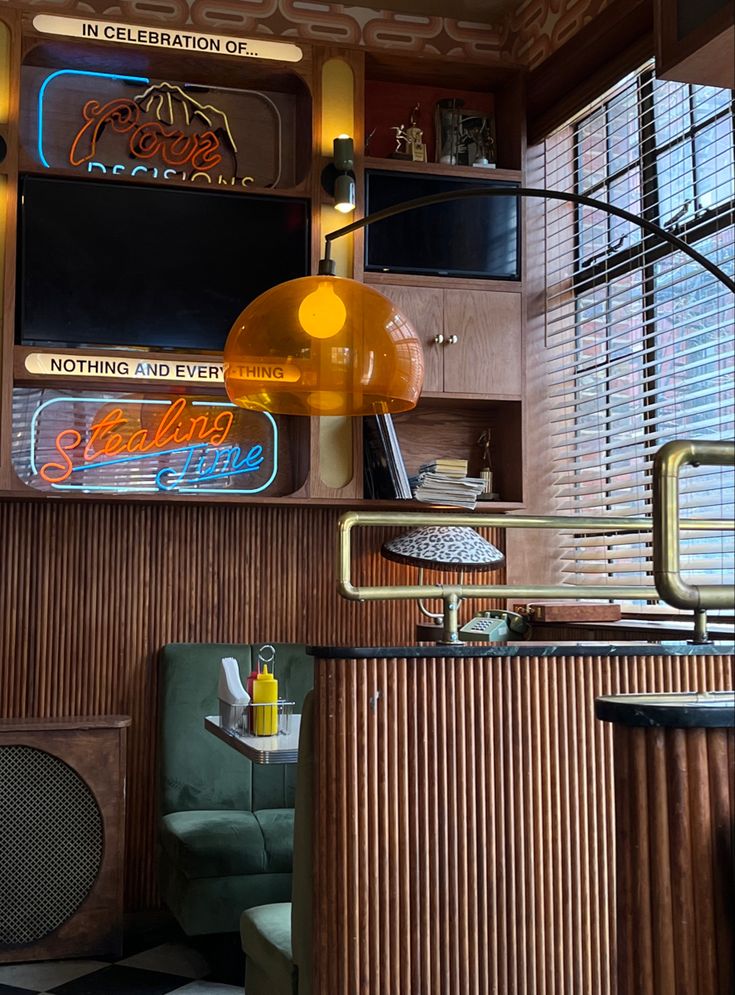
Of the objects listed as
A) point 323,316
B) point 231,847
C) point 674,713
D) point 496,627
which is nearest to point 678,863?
point 674,713

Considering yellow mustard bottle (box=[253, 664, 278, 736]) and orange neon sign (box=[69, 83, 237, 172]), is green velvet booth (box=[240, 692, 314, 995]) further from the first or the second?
orange neon sign (box=[69, 83, 237, 172])

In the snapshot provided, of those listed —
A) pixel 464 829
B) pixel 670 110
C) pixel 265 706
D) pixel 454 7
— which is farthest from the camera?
pixel 454 7

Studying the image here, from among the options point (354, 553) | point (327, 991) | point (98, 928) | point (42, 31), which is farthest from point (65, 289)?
point (327, 991)

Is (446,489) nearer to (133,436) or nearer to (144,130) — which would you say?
(133,436)

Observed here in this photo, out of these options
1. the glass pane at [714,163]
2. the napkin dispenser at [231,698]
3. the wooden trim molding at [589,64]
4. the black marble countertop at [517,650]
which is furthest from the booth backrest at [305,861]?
the wooden trim molding at [589,64]

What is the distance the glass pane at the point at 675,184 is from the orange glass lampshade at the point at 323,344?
137 cm

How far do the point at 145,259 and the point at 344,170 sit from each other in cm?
82

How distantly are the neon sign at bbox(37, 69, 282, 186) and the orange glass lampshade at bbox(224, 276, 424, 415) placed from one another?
5.31ft

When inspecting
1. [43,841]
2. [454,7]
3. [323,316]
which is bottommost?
[43,841]

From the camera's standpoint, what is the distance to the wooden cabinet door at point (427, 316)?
170 inches

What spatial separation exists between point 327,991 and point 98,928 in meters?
1.78

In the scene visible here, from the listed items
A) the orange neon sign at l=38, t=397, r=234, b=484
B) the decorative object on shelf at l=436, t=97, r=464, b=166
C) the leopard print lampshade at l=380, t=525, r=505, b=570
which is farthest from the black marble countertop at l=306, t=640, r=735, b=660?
the decorative object on shelf at l=436, t=97, r=464, b=166

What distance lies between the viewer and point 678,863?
144 centimetres

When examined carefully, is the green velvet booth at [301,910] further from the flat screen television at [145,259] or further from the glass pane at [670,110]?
the glass pane at [670,110]
